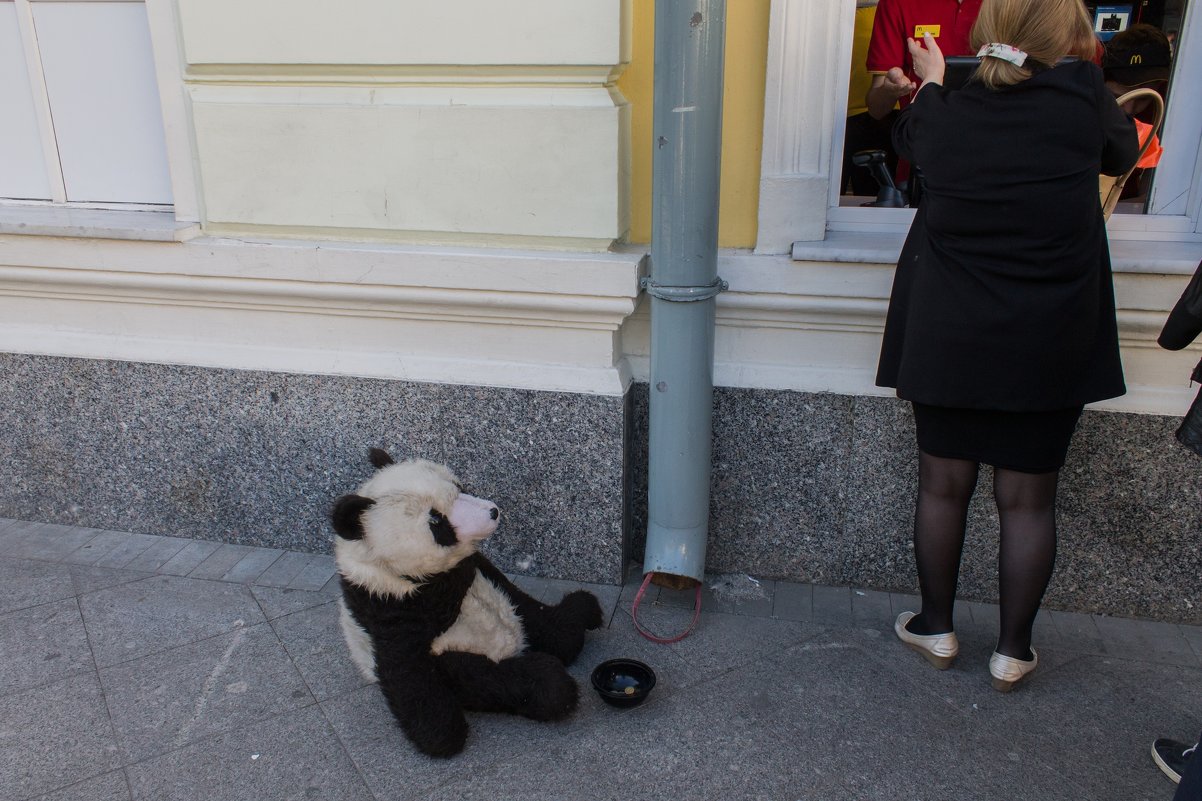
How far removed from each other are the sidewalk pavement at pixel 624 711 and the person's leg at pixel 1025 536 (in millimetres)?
308

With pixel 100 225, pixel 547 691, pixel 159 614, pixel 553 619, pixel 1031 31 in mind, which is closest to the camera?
pixel 1031 31

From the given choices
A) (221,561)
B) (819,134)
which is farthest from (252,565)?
(819,134)

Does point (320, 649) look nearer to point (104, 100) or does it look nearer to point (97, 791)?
point (97, 791)

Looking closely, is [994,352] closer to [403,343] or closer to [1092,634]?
[1092,634]

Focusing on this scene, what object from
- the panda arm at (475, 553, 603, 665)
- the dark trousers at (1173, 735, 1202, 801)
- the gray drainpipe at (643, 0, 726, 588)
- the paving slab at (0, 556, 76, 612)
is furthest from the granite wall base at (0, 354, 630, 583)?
the dark trousers at (1173, 735, 1202, 801)

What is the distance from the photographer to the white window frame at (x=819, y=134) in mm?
2840

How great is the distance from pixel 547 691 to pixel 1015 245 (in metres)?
1.72

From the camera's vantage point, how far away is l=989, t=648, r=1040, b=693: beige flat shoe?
2.68 m

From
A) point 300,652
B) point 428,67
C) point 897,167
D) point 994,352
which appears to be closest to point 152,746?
point 300,652

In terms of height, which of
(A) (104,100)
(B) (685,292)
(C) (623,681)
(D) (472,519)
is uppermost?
(A) (104,100)

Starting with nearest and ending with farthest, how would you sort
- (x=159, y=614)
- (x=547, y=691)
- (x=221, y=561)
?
(x=547, y=691) → (x=159, y=614) → (x=221, y=561)

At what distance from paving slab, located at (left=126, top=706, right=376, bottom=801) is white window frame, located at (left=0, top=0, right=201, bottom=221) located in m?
1.86

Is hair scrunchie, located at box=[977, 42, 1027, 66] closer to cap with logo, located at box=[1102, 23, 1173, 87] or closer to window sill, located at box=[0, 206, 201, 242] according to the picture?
cap with logo, located at box=[1102, 23, 1173, 87]

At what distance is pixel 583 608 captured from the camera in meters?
2.87
